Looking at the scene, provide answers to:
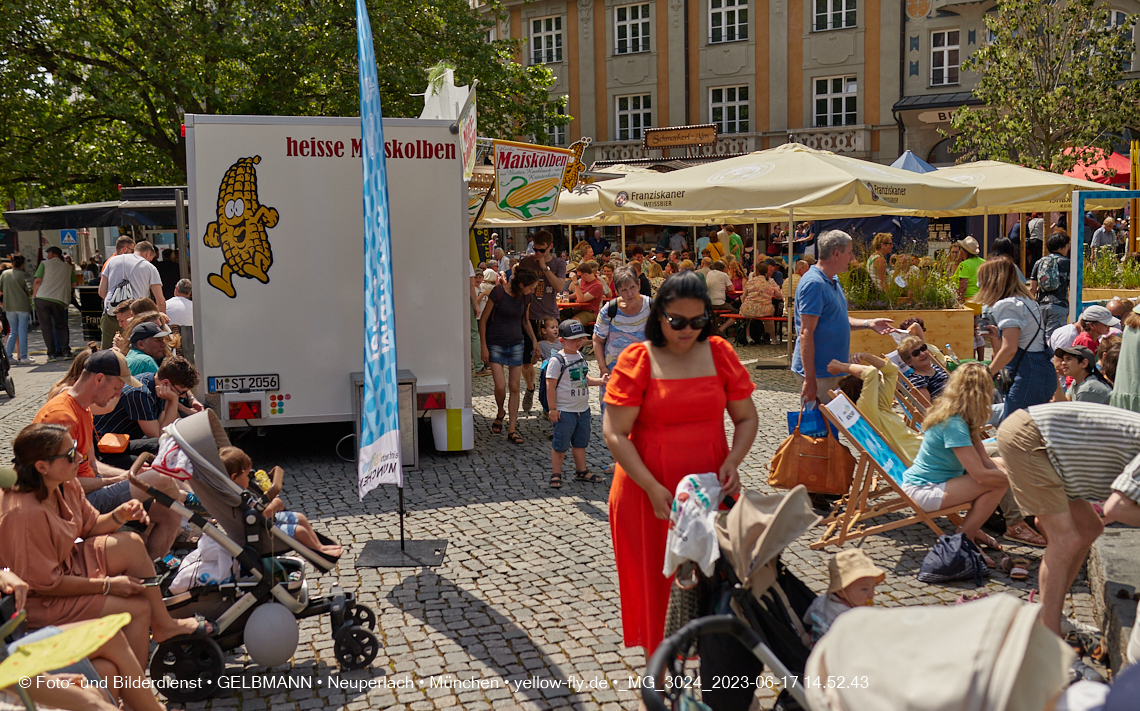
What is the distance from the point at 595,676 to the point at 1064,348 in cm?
418

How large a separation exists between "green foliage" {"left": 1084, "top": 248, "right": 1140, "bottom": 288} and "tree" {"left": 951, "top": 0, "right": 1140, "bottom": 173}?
8913 millimetres

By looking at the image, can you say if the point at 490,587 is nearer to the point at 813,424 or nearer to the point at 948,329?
the point at 813,424

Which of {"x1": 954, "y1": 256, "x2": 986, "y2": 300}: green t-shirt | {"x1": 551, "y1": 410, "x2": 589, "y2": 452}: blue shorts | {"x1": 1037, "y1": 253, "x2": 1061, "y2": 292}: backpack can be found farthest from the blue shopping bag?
{"x1": 954, "y1": 256, "x2": 986, "y2": 300}: green t-shirt

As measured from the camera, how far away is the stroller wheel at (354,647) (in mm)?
4250

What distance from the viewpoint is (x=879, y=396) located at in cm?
618

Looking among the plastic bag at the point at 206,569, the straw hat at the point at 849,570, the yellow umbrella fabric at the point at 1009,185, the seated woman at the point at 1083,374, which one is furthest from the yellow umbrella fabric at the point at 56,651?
the yellow umbrella fabric at the point at 1009,185

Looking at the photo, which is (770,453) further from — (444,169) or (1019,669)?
(1019,669)

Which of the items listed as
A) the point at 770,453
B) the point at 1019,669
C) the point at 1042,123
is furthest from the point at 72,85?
the point at 1019,669

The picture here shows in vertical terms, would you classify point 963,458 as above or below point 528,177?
below

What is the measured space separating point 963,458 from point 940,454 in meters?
0.18

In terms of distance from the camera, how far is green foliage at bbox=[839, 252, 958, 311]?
11.8m

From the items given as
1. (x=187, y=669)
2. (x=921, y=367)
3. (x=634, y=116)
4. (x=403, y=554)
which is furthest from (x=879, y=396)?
(x=634, y=116)

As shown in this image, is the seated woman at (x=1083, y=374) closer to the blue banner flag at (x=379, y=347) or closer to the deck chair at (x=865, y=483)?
the deck chair at (x=865, y=483)

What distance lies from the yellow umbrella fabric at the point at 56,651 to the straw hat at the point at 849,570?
2446 mm
